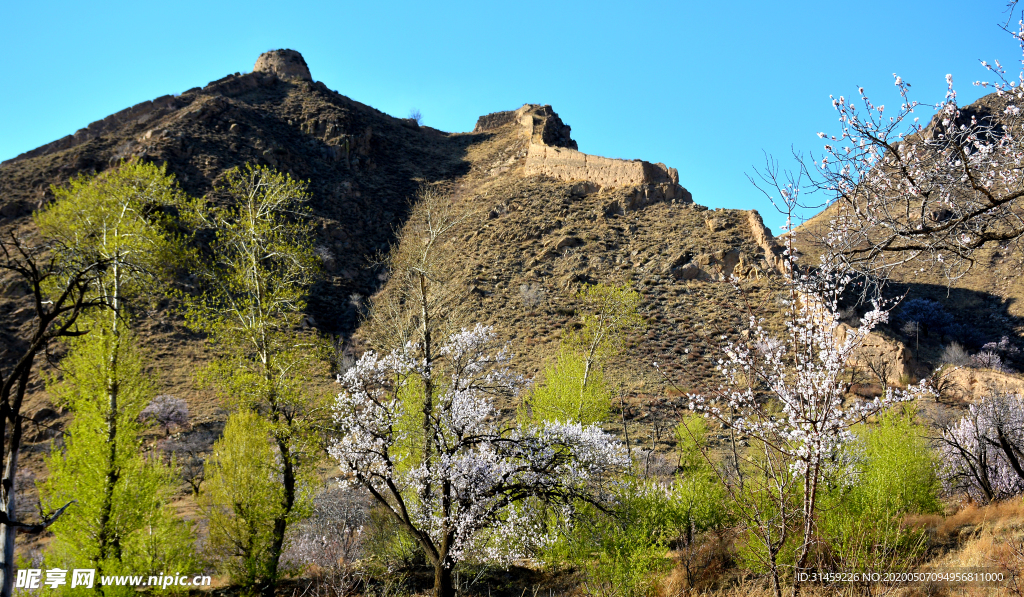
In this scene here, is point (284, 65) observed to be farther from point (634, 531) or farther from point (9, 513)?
point (634, 531)

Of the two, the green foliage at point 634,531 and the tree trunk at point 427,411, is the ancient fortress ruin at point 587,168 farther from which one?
the tree trunk at point 427,411

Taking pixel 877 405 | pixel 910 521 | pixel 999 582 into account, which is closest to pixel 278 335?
pixel 877 405

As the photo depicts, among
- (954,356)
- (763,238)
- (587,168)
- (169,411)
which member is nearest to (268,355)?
(169,411)

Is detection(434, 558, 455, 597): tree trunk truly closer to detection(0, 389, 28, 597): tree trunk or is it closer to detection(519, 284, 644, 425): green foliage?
detection(519, 284, 644, 425): green foliage

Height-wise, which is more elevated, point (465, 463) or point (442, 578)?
point (465, 463)

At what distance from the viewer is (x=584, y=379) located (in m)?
18.9

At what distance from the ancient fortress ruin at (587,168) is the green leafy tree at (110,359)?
36.8 m

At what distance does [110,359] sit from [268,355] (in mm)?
2868

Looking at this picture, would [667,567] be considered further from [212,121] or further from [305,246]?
[212,121]

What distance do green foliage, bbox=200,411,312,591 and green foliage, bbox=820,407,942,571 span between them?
10.3 meters

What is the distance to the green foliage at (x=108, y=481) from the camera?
9125mm

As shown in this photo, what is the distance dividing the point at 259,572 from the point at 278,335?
5.05 m

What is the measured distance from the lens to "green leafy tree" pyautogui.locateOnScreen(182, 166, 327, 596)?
37.8ft

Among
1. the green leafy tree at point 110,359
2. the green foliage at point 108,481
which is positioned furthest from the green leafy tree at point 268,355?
the green foliage at point 108,481
